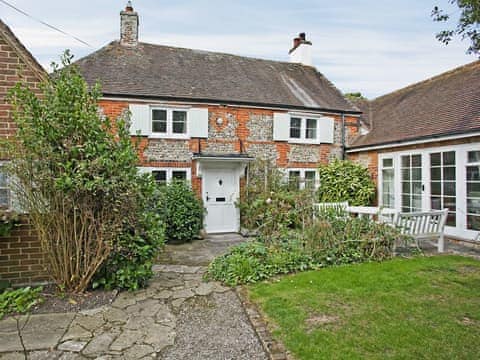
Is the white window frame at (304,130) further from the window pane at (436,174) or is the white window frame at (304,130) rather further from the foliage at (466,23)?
the foliage at (466,23)

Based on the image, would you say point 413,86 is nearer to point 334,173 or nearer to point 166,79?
point 334,173

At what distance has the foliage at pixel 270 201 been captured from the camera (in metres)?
7.86

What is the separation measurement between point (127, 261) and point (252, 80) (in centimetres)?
966

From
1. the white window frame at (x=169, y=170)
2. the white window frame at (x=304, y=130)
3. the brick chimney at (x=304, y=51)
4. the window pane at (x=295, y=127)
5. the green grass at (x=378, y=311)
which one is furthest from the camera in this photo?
the brick chimney at (x=304, y=51)

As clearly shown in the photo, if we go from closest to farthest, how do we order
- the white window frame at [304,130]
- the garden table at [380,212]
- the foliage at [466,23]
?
the foliage at [466,23] → the garden table at [380,212] → the white window frame at [304,130]

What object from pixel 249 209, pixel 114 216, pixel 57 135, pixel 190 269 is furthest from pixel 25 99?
pixel 249 209

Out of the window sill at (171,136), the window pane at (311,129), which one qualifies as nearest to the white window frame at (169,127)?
the window sill at (171,136)

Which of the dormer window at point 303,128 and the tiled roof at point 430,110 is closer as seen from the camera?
the tiled roof at point 430,110

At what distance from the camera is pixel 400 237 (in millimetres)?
6824

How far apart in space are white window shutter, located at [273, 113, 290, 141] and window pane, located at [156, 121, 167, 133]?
13.3 feet

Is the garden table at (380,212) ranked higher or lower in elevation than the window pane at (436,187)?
lower

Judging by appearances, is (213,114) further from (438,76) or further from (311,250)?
(438,76)

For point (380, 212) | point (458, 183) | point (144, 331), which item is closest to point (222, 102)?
point (380, 212)

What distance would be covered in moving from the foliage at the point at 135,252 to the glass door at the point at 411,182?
8.55 meters
